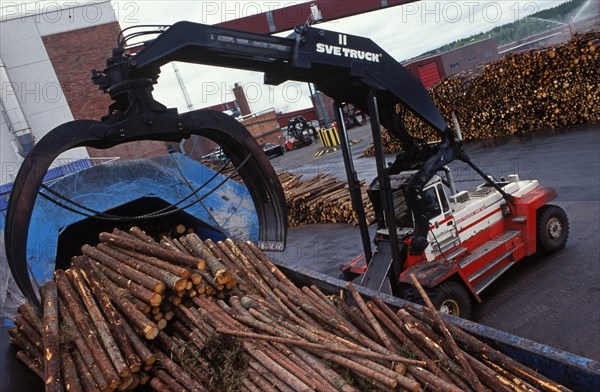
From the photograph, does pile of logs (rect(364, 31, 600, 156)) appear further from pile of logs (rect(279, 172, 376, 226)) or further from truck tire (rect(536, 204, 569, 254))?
truck tire (rect(536, 204, 569, 254))

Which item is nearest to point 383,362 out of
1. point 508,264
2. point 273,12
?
point 508,264

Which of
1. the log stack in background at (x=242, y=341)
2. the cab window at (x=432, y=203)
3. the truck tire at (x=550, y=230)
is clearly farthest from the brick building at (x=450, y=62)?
the log stack in background at (x=242, y=341)

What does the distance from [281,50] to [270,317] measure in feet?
11.2

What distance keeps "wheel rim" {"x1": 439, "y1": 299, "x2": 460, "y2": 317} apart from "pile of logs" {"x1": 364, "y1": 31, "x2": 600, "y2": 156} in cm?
1253

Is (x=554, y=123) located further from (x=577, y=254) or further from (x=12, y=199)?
(x=12, y=199)

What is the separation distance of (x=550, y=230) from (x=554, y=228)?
5.2 inches

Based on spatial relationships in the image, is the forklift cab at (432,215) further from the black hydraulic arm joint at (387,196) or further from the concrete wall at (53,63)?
the concrete wall at (53,63)

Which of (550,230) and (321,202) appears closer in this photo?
(550,230)

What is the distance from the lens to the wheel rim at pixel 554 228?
28.5 ft

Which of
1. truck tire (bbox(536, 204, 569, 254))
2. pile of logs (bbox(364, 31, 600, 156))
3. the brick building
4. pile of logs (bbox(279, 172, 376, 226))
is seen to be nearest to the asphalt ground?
truck tire (bbox(536, 204, 569, 254))

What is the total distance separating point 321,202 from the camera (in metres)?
15.2

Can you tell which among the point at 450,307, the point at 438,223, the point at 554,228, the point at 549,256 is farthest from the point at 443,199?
the point at 549,256

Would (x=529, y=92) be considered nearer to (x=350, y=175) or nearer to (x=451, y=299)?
(x=350, y=175)

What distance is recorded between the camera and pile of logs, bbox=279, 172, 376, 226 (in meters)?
14.5
